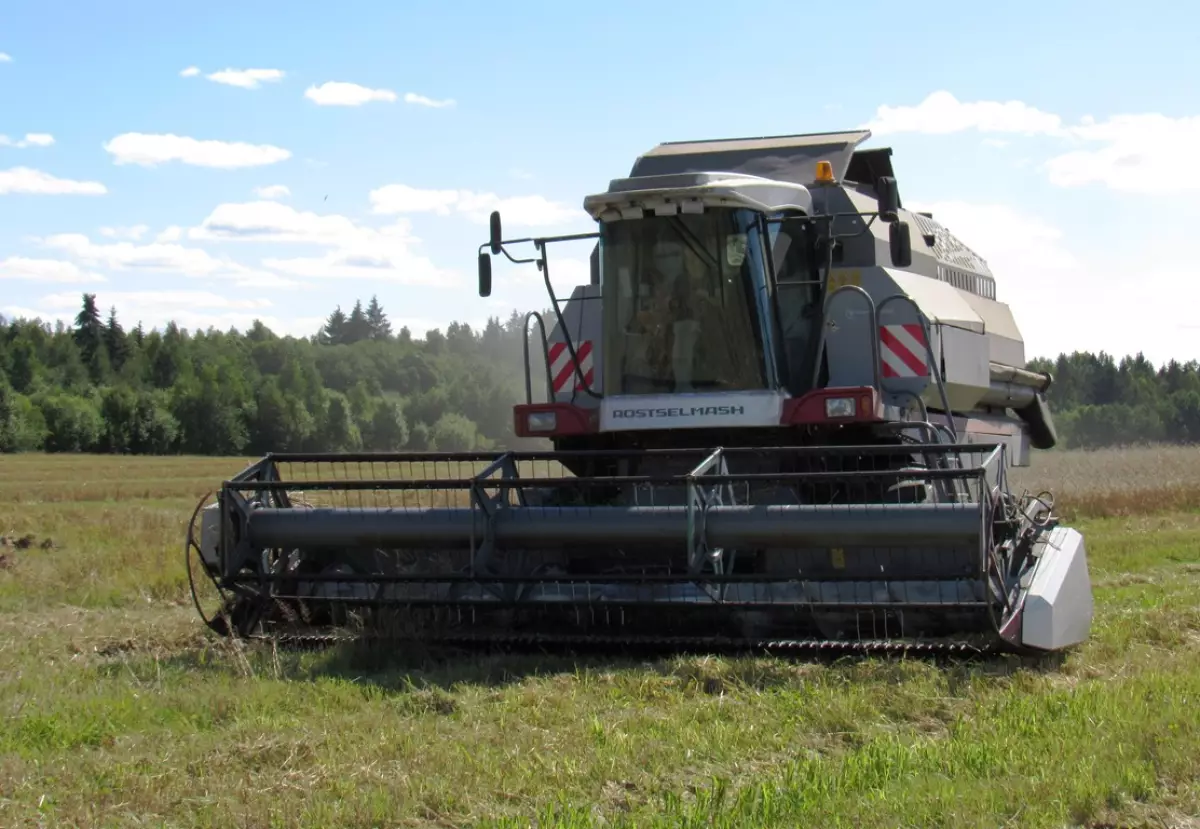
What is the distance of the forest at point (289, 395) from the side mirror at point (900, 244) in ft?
117

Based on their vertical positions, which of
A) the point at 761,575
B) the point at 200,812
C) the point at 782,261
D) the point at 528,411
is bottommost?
the point at 200,812

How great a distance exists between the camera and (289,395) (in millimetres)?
61594

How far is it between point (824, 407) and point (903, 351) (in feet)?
3.45

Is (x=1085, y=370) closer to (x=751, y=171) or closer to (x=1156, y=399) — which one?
(x=1156, y=399)

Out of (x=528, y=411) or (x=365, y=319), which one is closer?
(x=528, y=411)

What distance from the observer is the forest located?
54.5m

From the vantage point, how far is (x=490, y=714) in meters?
5.04

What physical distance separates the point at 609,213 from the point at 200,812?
15.2 ft

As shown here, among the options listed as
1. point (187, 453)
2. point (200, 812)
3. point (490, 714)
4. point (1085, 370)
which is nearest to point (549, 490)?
point (490, 714)

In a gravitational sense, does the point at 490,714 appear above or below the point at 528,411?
below

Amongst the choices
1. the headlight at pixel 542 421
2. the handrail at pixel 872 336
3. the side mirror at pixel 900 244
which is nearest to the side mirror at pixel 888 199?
the side mirror at pixel 900 244

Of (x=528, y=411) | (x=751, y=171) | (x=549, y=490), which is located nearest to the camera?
(x=549, y=490)

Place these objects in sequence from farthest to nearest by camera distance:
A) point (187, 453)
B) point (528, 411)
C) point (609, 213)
Answer: point (187, 453)
point (528, 411)
point (609, 213)

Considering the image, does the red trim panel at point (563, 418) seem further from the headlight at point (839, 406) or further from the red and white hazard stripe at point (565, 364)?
the headlight at point (839, 406)
